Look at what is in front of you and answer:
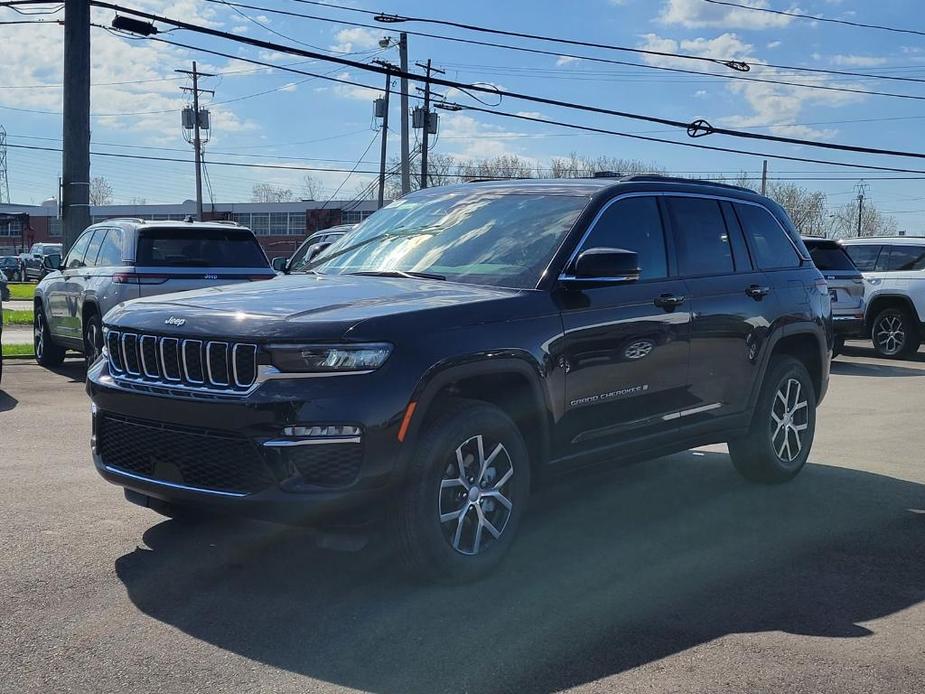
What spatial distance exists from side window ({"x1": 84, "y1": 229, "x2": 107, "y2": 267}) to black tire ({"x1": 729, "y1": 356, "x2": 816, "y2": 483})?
861cm

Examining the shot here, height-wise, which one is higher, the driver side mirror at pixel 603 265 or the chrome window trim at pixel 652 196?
Result: the chrome window trim at pixel 652 196

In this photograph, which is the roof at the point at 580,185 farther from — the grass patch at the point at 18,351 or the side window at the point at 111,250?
the grass patch at the point at 18,351

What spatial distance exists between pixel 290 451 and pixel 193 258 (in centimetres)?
827

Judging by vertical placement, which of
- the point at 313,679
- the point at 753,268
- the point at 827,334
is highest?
the point at 753,268

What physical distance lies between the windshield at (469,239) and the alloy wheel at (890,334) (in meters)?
13.0

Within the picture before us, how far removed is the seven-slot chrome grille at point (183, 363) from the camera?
4434 mm

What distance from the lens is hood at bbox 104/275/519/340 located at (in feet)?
14.5

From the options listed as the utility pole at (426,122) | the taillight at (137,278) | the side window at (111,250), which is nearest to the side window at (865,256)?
the taillight at (137,278)

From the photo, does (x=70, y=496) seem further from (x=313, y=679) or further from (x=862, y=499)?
(x=862, y=499)

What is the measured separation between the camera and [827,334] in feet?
24.8

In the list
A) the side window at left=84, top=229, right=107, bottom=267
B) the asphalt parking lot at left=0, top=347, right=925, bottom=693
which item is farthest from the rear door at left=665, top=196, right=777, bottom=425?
the side window at left=84, top=229, right=107, bottom=267

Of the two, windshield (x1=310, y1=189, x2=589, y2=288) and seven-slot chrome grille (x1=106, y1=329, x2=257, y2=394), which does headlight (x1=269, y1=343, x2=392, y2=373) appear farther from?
windshield (x1=310, y1=189, x2=589, y2=288)

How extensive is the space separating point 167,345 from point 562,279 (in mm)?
1966

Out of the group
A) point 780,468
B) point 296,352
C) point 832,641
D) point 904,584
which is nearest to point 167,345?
point 296,352
